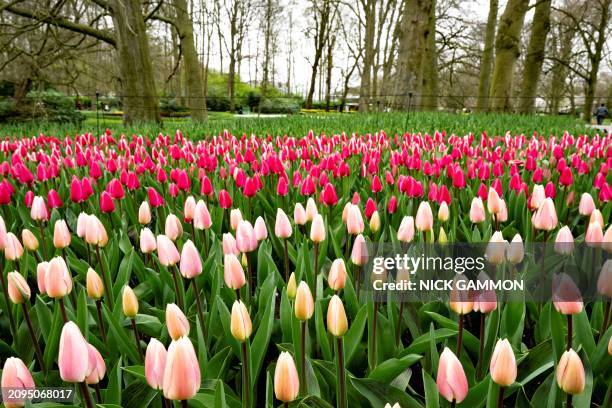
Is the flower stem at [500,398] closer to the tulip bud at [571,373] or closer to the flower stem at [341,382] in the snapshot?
the tulip bud at [571,373]

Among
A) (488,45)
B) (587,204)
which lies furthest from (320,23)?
(587,204)

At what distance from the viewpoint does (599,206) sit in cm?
237

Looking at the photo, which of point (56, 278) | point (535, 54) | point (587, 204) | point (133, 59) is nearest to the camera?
point (56, 278)

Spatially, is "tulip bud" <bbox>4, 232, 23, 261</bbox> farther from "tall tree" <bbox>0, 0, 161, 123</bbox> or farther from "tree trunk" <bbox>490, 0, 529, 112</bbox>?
"tree trunk" <bbox>490, 0, 529, 112</bbox>

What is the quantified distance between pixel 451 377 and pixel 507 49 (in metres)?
15.6

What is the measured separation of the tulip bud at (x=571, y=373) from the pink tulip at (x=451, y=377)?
162 mm

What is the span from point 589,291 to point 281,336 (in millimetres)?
1044

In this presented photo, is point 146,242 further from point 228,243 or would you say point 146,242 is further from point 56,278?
point 56,278

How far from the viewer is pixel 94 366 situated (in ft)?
2.81

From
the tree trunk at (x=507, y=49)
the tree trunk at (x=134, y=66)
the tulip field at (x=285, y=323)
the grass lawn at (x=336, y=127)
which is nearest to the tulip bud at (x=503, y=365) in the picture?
the tulip field at (x=285, y=323)

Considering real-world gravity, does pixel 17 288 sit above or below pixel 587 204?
below

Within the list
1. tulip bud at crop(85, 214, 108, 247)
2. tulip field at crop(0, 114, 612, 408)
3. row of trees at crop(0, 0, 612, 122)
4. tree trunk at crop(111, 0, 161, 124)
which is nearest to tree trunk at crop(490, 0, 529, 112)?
row of trees at crop(0, 0, 612, 122)

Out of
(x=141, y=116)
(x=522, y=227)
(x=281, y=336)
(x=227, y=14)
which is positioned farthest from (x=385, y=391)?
(x=227, y=14)

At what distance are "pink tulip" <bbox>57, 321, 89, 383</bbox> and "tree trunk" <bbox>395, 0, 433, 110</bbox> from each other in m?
12.9
